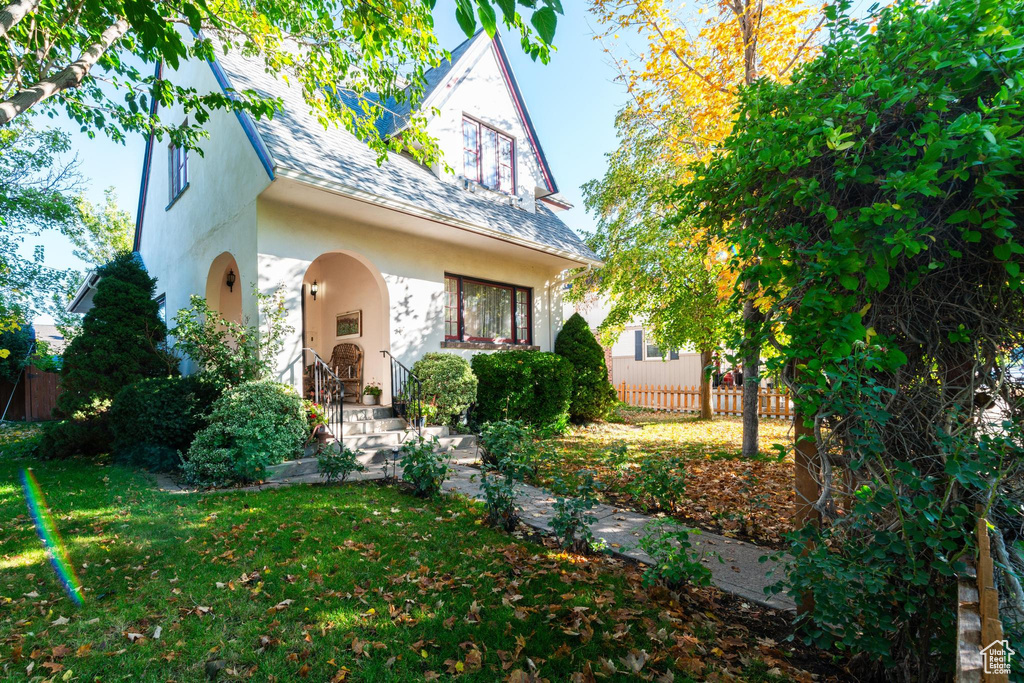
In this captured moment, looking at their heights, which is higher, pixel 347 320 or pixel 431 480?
pixel 347 320

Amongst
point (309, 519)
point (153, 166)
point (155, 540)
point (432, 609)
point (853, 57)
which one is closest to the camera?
point (853, 57)

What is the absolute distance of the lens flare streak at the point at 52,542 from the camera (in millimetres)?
3384

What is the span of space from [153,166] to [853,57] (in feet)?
55.5

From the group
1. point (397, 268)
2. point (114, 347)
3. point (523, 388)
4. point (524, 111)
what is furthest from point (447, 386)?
point (524, 111)

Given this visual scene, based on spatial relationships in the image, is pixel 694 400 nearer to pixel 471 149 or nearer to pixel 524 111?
pixel 524 111

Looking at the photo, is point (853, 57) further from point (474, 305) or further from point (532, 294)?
point (532, 294)

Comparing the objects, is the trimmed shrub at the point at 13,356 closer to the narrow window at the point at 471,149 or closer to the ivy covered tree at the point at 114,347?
the ivy covered tree at the point at 114,347

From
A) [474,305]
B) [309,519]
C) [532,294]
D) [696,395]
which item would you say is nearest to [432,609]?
[309,519]

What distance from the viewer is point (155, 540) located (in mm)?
4227

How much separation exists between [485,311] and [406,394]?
3.34 metres

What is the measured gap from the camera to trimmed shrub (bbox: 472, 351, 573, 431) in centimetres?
991

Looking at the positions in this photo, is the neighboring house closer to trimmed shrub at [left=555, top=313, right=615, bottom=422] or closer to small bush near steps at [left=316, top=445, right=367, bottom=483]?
trimmed shrub at [left=555, top=313, right=615, bottom=422]

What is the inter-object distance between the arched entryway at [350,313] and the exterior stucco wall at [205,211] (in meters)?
1.60

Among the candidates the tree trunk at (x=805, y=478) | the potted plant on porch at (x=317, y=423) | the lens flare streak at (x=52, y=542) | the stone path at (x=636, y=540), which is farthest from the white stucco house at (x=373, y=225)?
the tree trunk at (x=805, y=478)
